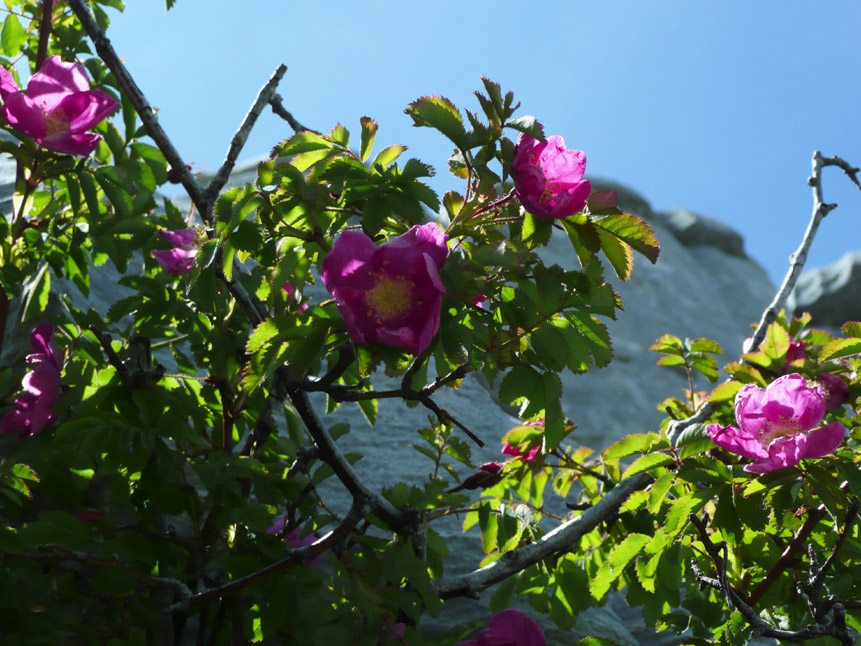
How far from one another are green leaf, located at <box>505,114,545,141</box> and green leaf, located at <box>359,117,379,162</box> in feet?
0.70

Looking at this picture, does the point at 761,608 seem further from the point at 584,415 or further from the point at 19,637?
the point at 584,415

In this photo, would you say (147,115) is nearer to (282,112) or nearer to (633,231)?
(282,112)

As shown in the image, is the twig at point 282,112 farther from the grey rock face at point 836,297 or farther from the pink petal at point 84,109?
the grey rock face at point 836,297

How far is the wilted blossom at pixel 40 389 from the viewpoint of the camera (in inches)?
56.7

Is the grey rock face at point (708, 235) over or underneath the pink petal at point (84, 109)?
over

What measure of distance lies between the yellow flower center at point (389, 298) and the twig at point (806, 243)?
117cm

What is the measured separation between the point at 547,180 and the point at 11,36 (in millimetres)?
1440

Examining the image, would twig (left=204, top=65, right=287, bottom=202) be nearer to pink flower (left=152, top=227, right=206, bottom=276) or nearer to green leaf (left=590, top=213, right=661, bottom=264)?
pink flower (left=152, top=227, right=206, bottom=276)

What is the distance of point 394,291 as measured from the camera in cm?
90

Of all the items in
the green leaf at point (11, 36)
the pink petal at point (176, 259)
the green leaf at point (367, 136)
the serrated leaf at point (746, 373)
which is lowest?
the serrated leaf at point (746, 373)

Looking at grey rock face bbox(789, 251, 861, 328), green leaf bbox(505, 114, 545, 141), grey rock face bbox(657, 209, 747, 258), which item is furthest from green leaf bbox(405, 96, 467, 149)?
grey rock face bbox(657, 209, 747, 258)

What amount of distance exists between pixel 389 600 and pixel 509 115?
64 cm

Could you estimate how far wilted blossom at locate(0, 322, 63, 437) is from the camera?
144 cm

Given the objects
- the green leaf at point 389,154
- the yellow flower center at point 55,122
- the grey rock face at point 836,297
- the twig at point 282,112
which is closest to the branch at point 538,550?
the green leaf at point 389,154
